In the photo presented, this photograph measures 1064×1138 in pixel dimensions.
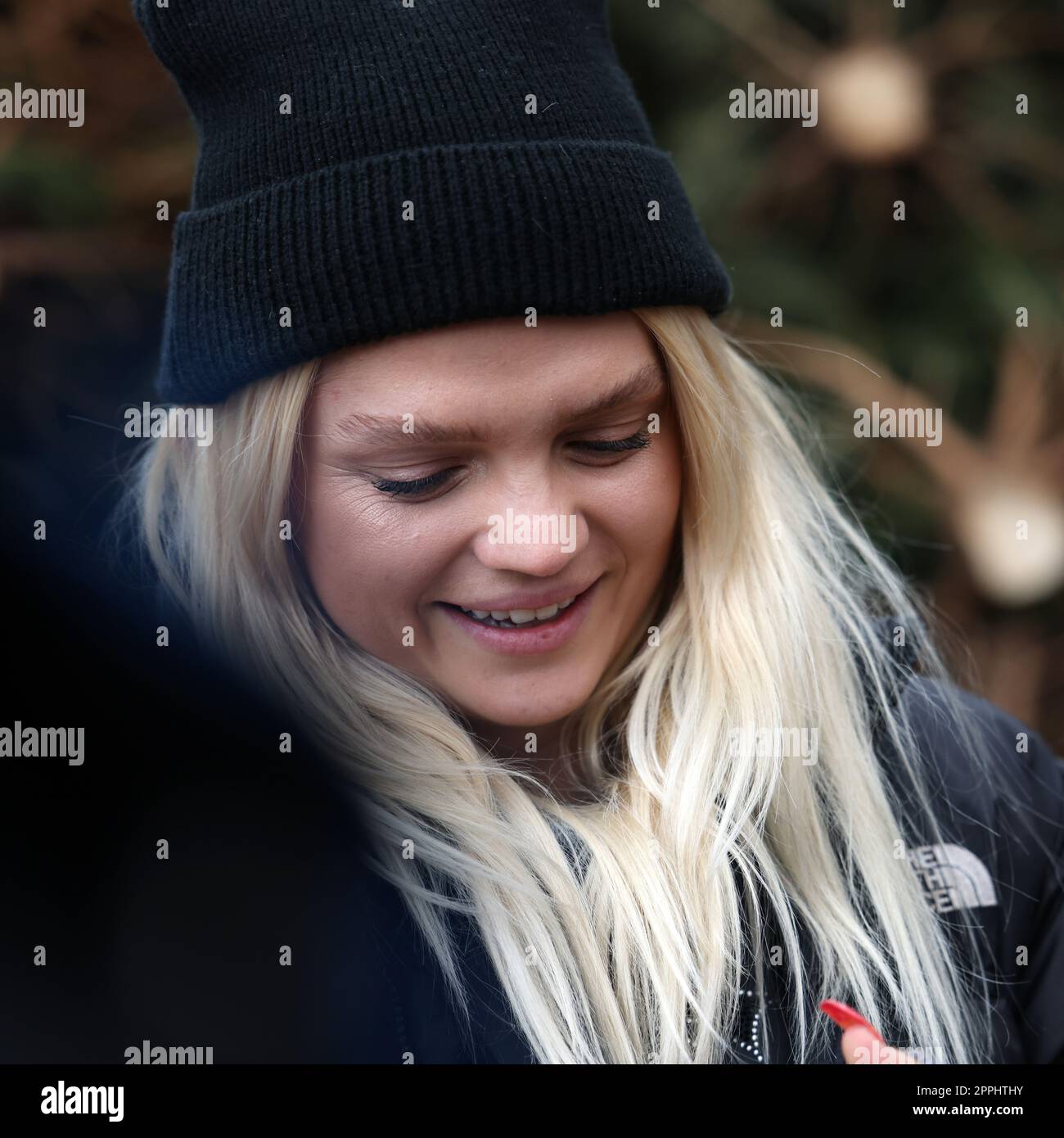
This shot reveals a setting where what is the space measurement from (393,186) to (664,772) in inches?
28.3

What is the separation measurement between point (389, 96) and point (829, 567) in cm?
81

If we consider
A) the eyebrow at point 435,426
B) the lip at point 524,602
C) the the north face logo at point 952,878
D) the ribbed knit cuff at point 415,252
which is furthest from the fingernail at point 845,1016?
the ribbed knit cuff at point 415,252

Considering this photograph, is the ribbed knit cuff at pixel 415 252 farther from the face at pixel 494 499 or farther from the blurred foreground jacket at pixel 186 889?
the blurred foreground jacket at pixel 186 889

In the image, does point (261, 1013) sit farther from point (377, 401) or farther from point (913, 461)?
point (913, 461)

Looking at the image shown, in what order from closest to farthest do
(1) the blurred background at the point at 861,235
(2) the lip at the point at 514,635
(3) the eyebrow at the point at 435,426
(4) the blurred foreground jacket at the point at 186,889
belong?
(4) the blurred foreground jacket at the point at 186,889
(3) the eyebrow at the point at 435,426
(2) the lip at the point at 514,635
(1) the blurred background at the point at 861,235

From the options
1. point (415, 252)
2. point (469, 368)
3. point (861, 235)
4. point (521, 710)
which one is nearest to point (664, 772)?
point (521, 710)

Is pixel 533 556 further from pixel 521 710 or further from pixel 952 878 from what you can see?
pixel 952 878

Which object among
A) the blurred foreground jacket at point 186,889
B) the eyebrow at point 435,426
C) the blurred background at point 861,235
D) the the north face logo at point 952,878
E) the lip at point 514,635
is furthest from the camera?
the blurred background at point 861,235

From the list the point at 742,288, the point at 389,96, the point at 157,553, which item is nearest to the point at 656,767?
the point at 157,553

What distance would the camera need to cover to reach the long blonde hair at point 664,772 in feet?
3.98

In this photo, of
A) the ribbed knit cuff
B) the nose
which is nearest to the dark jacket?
the nose

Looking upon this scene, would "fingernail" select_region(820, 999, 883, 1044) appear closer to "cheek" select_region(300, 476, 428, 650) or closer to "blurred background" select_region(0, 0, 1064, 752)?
"cheek" select_region(300, 476, 428, 650)

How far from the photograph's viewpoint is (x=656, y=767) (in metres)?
1.36

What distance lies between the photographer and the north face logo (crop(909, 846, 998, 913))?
1.45 m
